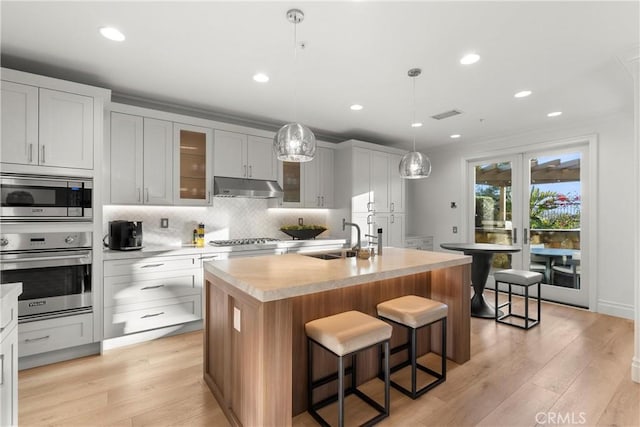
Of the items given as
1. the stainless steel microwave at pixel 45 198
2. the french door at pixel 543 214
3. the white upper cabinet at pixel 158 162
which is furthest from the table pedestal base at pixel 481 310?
the stainless steel microwave at pixel 45 198

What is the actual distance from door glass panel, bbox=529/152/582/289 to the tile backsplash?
3041mm

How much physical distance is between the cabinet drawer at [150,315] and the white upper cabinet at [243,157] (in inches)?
63.9

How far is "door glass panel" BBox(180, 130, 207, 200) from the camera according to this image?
Answer: 3.77 metres

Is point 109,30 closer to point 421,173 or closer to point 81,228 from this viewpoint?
point 81,228

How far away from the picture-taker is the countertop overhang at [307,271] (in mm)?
1660

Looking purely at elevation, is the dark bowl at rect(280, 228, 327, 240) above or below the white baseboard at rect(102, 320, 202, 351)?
above

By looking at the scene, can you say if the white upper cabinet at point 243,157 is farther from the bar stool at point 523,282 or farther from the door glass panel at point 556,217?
the door glass panel at point 556,217

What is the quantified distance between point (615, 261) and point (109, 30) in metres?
5.93

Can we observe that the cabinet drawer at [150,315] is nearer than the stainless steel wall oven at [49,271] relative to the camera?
No

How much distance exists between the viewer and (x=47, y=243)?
2.67 m

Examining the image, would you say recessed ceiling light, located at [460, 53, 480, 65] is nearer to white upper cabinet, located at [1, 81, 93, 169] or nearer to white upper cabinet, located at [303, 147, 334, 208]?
white upper cabinet, located at [303, 147, 334, 208]

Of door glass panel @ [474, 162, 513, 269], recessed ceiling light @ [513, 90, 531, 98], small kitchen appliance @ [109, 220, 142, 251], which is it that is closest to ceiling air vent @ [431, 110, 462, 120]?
recessed ceiling light @ [513, 90, 531, 98]

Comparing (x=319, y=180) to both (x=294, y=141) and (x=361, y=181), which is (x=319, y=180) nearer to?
(x=361, y=181)

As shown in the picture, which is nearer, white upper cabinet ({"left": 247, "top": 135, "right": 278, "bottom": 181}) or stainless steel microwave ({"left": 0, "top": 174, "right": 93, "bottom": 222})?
stainless steel microwave ({"left": 0, "top": 174, "right": 93, "bottom": 222})
